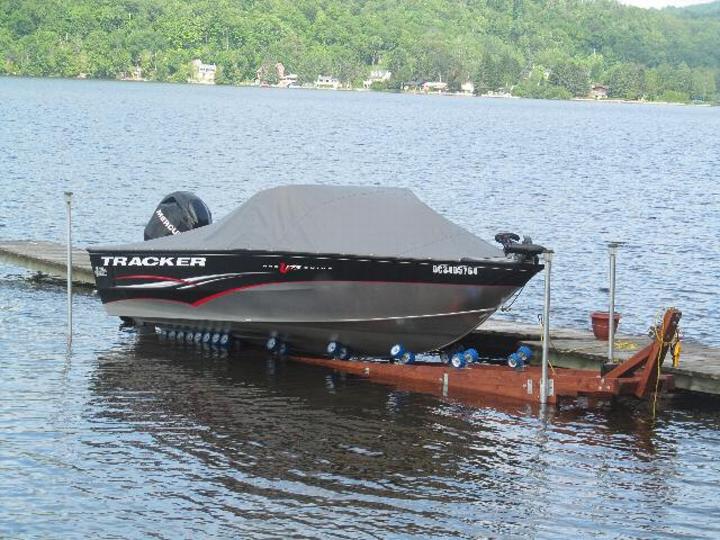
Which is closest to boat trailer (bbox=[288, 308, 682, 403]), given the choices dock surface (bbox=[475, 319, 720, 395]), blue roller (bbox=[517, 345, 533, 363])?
blue roller (bbox=[517, 345, 533, 363])

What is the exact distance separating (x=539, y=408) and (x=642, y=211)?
128ft

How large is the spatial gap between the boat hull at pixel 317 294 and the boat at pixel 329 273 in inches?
0.6

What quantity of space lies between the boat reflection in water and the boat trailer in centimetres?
31

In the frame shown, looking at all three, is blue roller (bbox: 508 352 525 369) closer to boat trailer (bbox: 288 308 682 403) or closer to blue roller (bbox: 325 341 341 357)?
boat trailer (bbox: 288 308 682 403)

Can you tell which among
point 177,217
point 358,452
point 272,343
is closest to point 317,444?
point 358,452

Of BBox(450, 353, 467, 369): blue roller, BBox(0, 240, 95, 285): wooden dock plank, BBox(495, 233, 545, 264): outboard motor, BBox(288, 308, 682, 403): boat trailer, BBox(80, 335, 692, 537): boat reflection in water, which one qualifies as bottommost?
BBox(80, 335, 692, 537): boat reflection in water

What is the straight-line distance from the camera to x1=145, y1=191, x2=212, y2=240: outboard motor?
24.4 metres

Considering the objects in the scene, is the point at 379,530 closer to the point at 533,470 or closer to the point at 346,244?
the point at 533,470

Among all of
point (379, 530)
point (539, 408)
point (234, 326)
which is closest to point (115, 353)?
point (234, 326)

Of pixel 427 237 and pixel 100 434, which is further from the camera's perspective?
pixel 427 237

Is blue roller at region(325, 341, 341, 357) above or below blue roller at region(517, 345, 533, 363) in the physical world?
A: below

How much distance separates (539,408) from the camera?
20328mm

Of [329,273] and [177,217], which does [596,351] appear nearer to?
[329,273]

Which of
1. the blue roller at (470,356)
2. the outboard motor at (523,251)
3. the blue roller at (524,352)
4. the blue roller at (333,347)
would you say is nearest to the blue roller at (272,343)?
the blue roller at (333,347)
